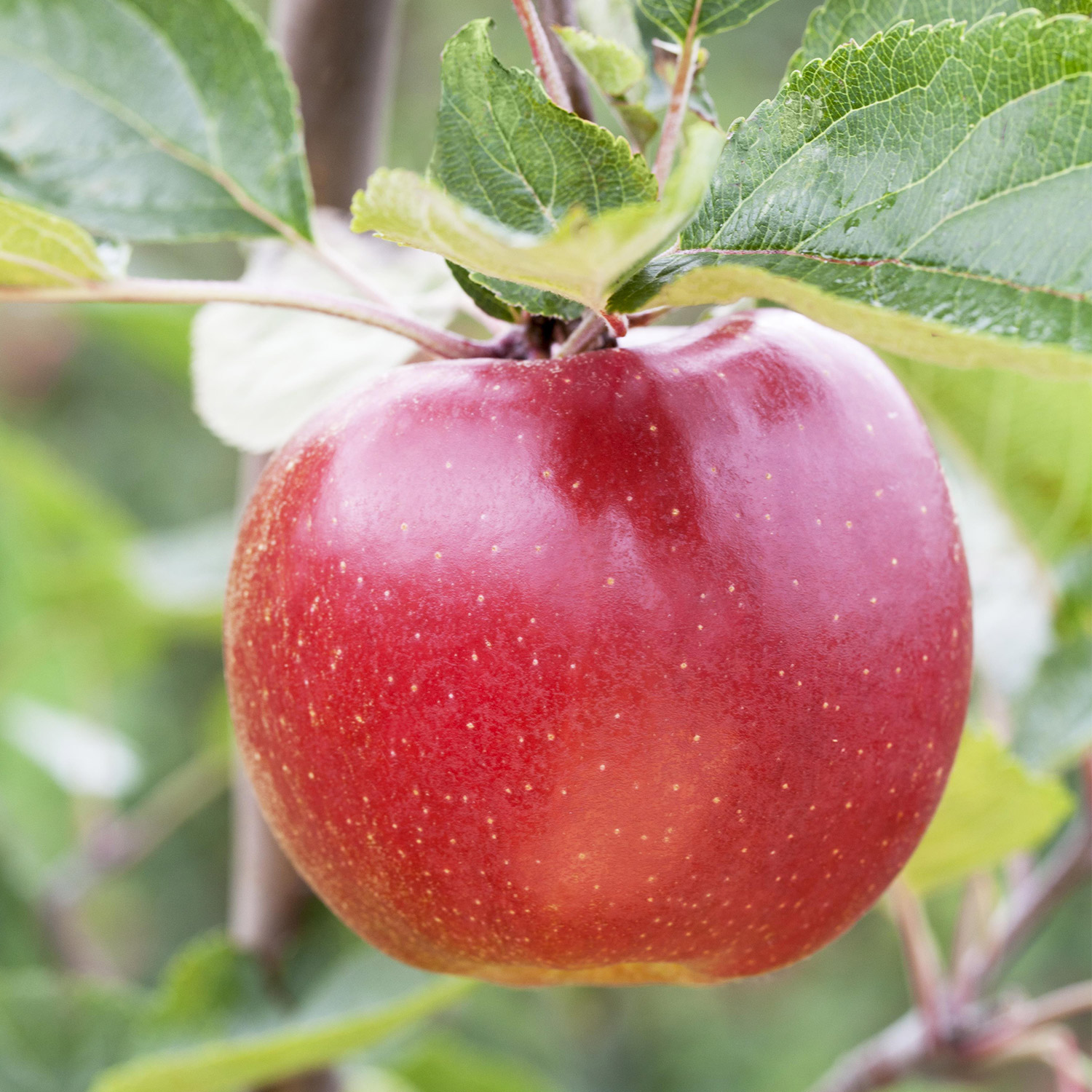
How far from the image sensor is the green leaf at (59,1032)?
0.62m

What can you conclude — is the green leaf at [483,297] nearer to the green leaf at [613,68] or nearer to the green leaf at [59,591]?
the green leaf at [613,68]

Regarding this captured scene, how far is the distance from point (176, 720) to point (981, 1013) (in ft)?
6.29

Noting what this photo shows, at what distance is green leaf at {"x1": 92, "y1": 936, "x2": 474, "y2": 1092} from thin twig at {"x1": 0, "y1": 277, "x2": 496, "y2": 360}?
9.7 inches

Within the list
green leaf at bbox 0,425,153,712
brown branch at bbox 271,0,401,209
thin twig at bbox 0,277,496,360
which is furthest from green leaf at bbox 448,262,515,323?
green leaf at bbox 0,425,153,712

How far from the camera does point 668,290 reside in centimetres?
27

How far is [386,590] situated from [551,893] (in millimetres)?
86

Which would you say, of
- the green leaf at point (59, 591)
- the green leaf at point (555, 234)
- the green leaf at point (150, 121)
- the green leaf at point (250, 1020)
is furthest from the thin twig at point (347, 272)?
the green leaf at point (59, 591)

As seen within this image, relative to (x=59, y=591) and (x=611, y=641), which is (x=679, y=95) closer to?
(x=611, y=641)

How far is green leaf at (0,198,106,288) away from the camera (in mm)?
302

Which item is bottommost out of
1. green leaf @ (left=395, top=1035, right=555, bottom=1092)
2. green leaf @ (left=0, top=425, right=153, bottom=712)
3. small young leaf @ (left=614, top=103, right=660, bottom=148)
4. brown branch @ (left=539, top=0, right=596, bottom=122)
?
green leaf @ (left=395, top=1035, right=555, bottom=1092)

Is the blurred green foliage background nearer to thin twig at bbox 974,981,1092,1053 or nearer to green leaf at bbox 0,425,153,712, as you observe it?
green leaf at bbox 0,425,153,712

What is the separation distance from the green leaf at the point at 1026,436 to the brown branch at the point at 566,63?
0.29 m

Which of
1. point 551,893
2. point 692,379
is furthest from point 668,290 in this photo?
point 551,893

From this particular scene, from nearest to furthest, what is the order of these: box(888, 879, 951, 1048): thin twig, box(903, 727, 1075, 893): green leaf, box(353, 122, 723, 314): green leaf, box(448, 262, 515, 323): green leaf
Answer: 1. box(353, 122, 723, 314): green leaf
2. box(448, 262, 515, 323): green leaf
3. box(903, 727, 1075, 893): green leaf
4. box(888, 879, 951, 1048): thin twig
